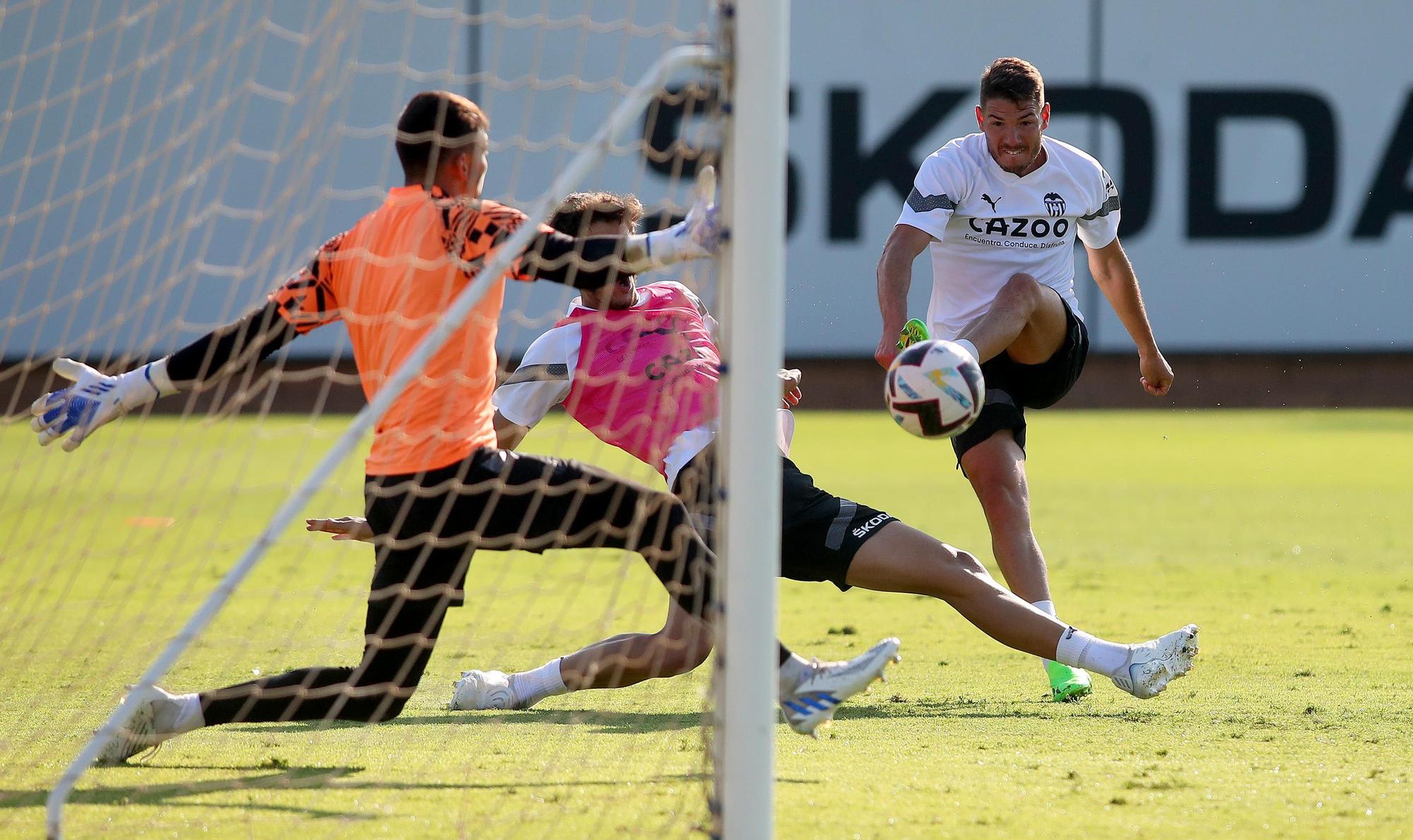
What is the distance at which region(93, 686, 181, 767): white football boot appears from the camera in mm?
3848

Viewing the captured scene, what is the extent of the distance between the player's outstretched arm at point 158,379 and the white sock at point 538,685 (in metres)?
1.40

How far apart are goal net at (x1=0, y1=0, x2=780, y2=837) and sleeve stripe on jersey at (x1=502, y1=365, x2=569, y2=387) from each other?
0.55 feet

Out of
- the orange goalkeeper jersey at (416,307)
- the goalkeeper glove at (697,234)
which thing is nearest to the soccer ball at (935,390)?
the goalkeeper glove at (697,234)

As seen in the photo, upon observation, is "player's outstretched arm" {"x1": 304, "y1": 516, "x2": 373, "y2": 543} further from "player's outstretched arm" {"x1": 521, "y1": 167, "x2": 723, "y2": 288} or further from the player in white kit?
the player in white kit

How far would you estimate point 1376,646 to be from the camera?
5.61 m

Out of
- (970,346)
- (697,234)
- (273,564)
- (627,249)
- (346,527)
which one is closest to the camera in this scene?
(697,234)

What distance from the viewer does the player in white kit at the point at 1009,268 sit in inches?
198

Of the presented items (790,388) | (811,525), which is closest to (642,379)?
(790,388)

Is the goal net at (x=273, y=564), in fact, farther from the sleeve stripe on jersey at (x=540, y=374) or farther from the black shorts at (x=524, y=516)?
the black shorts at (x=524, y=516)

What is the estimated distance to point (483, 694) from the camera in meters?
4.74

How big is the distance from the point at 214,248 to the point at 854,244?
6909mm

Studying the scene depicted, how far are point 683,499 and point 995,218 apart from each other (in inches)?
65.2

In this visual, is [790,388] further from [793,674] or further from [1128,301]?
[1128,301]

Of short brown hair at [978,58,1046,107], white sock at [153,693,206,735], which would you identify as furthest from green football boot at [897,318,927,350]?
white sock at [153,693,206,735]
